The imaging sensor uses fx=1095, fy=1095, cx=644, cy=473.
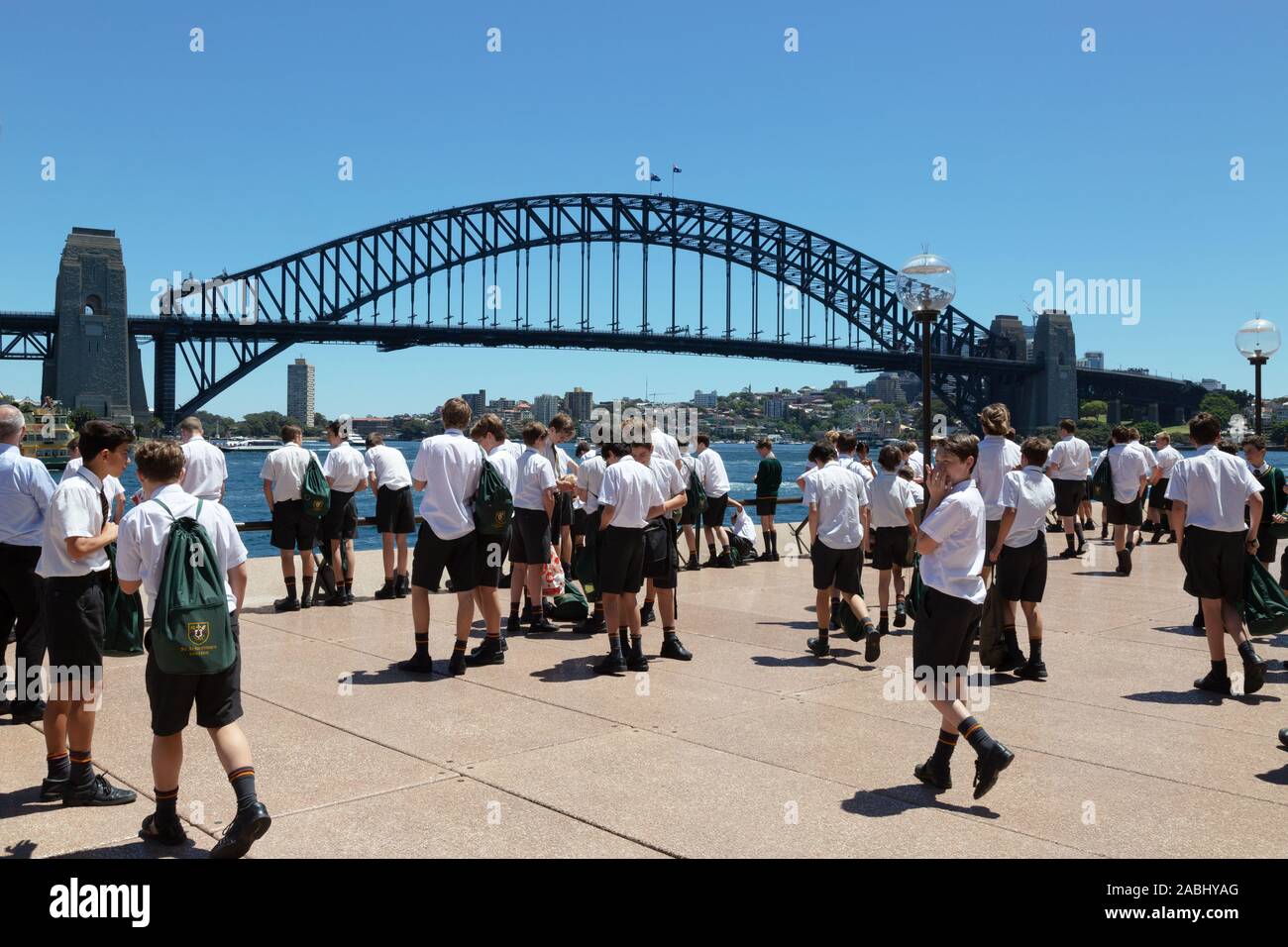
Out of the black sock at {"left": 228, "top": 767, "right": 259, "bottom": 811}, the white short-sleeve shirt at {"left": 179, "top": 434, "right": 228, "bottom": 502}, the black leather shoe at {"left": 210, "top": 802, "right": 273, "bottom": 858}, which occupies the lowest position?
the black leather shoe at {"left": 210, "top": 802, "right": 273, "bottom": 858}

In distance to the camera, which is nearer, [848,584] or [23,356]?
[848,584]

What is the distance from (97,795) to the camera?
14.1 feet

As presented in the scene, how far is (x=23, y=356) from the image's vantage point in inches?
2594

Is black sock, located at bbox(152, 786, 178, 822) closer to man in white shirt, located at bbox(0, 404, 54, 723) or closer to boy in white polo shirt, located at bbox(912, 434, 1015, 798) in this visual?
man in white shirt, located at bbox(0, 404, 54, 723)

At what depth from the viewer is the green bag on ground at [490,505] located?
6719 mm

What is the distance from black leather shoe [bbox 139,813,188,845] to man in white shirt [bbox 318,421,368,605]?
5242mm

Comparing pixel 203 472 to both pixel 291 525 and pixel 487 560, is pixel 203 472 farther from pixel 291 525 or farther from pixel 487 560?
pixel 487 560

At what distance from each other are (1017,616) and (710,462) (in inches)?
149

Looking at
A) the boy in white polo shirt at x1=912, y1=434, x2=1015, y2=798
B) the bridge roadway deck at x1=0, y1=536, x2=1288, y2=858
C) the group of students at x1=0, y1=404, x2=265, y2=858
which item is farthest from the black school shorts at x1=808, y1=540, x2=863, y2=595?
the group of students at x1=0, y1=404, x2=265, y2=858

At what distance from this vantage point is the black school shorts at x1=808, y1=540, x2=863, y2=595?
7.16 meters

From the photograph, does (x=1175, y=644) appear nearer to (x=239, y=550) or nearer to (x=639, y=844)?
(x=639, y=844)

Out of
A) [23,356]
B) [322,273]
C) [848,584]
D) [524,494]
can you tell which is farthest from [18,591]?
[322,273]

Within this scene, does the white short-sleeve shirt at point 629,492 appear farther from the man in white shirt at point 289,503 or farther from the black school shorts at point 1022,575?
the man in white shirt at point 289,503

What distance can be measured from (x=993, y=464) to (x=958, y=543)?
7.47ft
